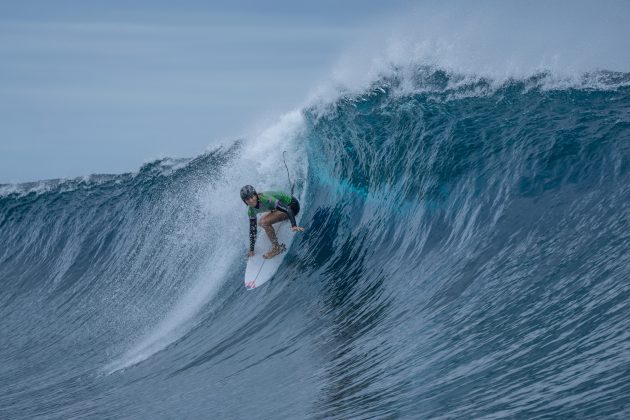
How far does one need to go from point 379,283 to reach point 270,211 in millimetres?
2223

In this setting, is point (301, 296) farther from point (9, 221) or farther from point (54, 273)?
point (9, 221)

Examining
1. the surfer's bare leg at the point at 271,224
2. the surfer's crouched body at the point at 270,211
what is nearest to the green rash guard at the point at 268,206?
the surfer's crouched body at the point at 270,211

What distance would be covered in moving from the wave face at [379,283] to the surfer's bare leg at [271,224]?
0.70 feet

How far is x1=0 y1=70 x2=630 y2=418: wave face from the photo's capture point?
466cm

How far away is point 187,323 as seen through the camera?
9.30m

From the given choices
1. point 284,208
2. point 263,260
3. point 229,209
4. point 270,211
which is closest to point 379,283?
point 284,208

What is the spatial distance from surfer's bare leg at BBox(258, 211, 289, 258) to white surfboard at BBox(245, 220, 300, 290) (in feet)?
0.35

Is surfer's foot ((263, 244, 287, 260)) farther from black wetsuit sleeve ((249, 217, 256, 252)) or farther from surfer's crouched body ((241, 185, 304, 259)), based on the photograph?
black wetsuit sleeve ((249, 217, 256, 252))

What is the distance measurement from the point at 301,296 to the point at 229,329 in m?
1.01

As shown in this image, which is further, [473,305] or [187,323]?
[187,323]

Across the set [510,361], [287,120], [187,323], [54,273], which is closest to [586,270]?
[510,361]

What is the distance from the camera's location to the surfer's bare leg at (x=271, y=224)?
9125 mm

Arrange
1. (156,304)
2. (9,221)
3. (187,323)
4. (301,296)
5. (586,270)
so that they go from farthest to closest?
(9,221), (156,304), (187,323), (301,296), (586,270)

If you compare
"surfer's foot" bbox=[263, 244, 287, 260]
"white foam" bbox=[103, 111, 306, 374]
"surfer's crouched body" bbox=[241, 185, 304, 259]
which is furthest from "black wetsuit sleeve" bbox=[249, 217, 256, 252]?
"white foam" bbox=[103, 111, 306, 374]
